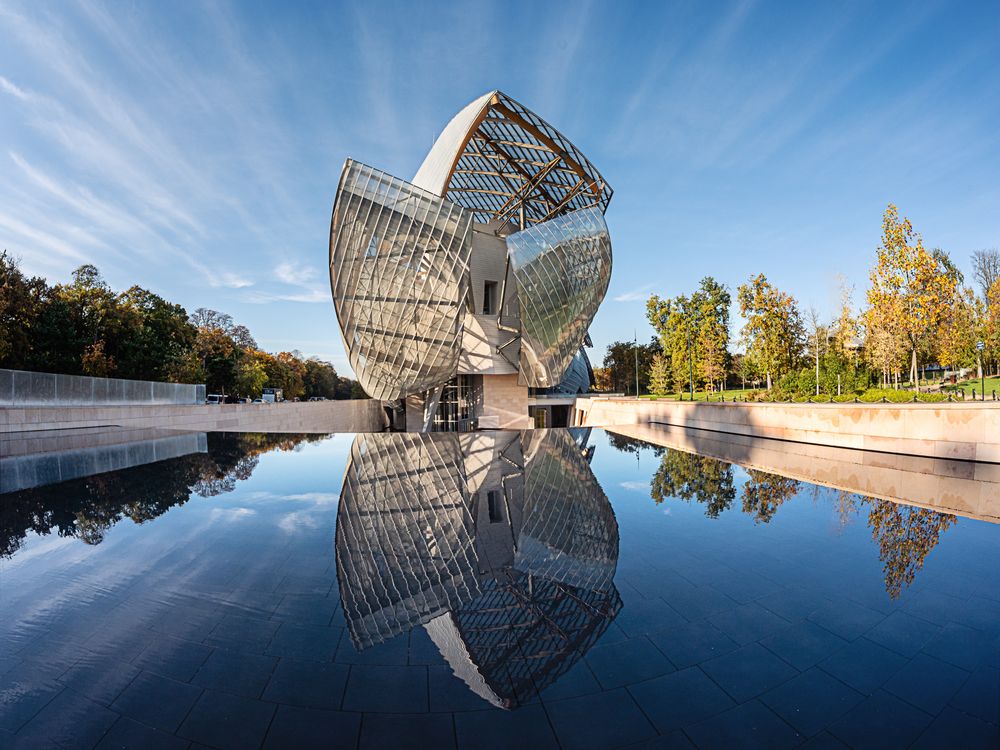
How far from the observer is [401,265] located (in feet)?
70.8

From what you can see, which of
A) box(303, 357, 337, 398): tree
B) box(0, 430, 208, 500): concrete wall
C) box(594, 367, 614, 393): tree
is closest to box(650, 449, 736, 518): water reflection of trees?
box(0, 430, 208, 500): concrete wall

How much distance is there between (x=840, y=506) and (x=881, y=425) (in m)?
6.06

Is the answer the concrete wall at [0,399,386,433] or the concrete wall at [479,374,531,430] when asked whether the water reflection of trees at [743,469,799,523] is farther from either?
the concrete wall at [0,399,386,433]

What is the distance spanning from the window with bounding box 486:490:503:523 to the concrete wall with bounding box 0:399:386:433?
1948 cm

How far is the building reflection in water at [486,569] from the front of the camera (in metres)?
3.01

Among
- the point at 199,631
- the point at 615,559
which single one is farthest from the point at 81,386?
the point at 615,559

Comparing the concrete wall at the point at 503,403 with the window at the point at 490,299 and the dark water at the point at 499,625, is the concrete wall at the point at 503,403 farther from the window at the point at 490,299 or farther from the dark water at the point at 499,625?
the dark water at the point at 499,625

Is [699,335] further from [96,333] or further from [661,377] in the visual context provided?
[96,333]

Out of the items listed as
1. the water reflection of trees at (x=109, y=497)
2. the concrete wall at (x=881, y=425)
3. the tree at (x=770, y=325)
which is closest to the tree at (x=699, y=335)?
the tree at (x=770, y=325)

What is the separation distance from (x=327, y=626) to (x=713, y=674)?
250 cm

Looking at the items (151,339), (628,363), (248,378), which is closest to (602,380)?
(628,363)

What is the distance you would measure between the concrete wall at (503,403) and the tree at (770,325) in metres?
17.7

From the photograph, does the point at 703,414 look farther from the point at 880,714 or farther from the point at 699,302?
the point at 699,302

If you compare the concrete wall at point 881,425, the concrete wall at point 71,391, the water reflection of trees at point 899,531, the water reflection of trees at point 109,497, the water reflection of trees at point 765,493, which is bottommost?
the water reflection of trees at point 765,493
